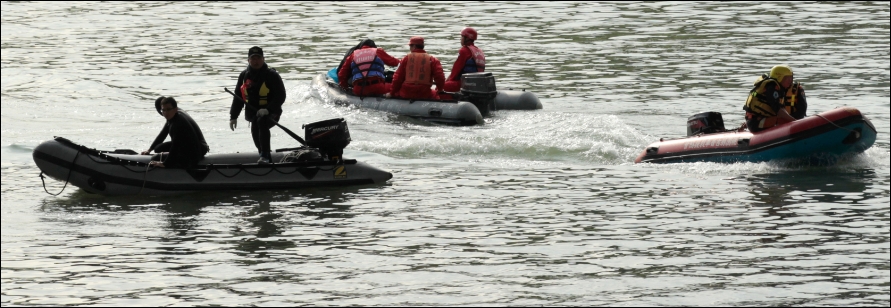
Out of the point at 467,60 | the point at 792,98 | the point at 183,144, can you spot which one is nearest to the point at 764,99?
the point at 792,98

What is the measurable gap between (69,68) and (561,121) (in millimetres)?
10889

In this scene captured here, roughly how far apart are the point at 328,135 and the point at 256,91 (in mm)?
880

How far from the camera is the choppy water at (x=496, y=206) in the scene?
9.45 metres

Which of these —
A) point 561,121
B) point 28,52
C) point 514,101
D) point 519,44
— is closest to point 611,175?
point 561,121

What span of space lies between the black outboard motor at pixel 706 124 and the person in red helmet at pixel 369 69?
16.7 feet


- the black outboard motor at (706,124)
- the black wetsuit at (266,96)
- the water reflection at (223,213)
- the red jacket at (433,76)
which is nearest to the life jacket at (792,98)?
the black outboard motor at (706,124)

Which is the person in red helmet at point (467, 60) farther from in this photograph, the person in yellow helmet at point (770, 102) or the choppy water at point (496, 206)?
the person in yellow helmet at point (770, 102)

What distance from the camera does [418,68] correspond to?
58.7 feet

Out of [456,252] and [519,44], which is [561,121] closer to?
[456,252]

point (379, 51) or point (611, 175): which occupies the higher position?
point (379, 51)

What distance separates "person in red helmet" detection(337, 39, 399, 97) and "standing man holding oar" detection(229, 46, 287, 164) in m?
5.13

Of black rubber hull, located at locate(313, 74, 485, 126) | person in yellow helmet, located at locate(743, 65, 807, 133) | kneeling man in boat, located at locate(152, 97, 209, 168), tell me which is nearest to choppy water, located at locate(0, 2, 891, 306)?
black rubber hull, located at locate(313, 74, 485, 126)

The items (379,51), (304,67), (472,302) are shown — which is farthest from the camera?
(304,67)

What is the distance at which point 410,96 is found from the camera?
18.2 metres
